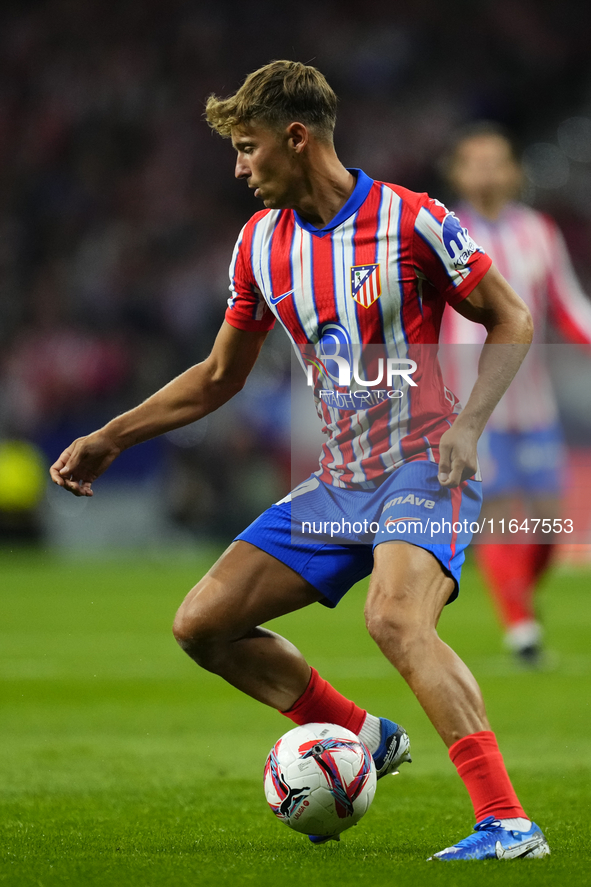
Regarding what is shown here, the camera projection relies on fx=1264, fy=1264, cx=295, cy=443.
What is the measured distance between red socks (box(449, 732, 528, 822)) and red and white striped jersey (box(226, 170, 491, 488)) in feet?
2.48

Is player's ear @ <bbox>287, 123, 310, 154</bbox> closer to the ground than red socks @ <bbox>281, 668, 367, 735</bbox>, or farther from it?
farther from it

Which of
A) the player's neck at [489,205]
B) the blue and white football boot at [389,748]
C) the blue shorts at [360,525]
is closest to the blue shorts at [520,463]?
the player's neck at [489,205]

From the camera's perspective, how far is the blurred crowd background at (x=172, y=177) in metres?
15.0

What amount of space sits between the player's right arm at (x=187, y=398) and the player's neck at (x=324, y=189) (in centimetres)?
46

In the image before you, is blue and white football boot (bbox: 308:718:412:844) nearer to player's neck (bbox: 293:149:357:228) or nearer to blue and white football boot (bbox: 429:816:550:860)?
blue and white football boot (bbox: 429:816:550:860)

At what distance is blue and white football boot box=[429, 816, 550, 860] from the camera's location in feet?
9.35

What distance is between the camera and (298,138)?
333cm

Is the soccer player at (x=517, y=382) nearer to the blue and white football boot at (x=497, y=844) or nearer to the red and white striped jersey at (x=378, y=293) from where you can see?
the red and white striped jersey at (x=378, y=293)

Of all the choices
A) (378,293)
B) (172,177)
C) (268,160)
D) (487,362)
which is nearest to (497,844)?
(487,362)

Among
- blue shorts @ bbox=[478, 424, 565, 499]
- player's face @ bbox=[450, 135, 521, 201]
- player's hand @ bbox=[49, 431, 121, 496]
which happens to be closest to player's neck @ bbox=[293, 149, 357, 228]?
player's hand @ bbox=[49, 431, 121, 496]

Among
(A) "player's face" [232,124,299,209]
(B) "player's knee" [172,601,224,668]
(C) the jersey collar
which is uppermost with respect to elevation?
(A) "player's face" [232,124,299,209]

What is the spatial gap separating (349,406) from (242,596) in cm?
59

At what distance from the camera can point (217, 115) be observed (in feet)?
11.1

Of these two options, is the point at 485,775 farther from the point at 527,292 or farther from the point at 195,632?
the point at 527,292
